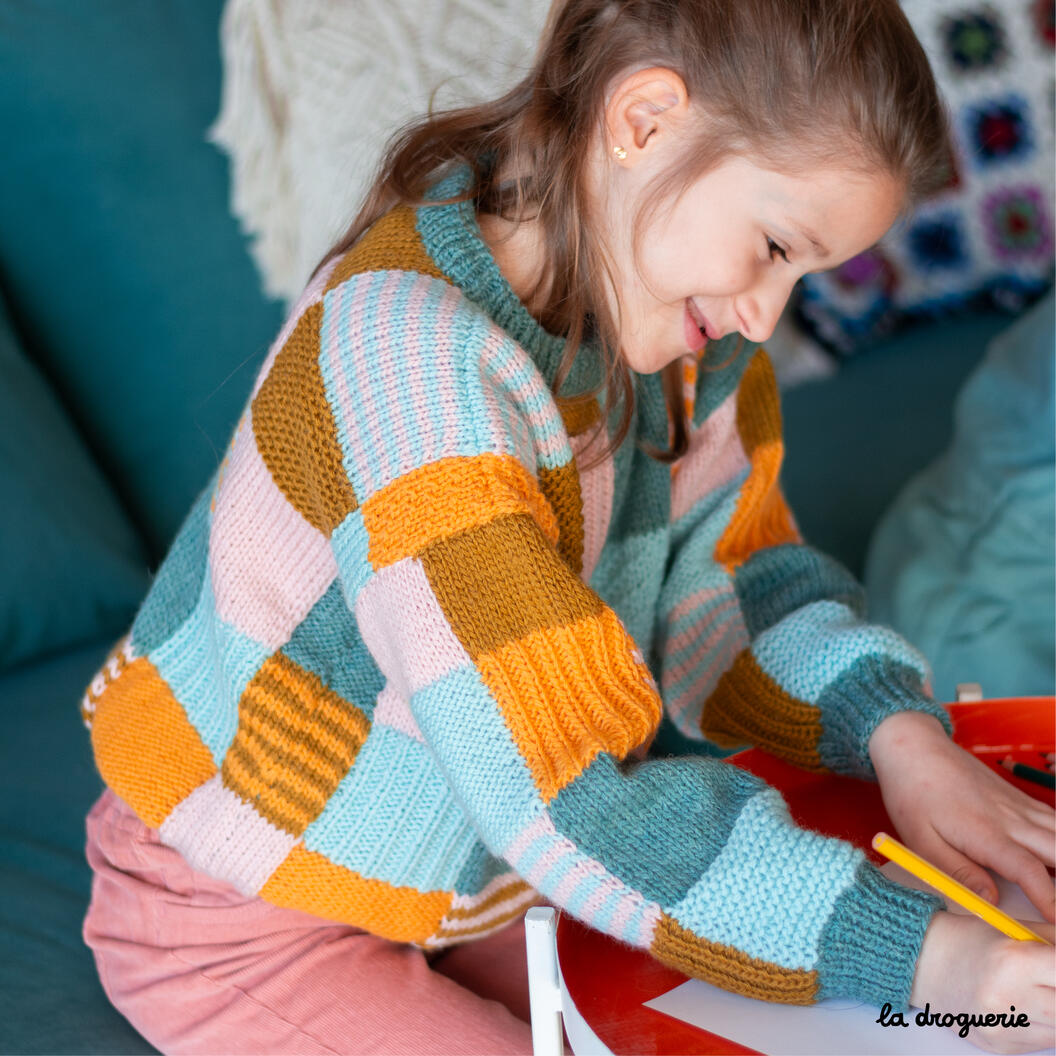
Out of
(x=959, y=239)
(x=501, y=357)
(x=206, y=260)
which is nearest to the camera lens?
(x=501, y=357)

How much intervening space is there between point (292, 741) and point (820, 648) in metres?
0.34

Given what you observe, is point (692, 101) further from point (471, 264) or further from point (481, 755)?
point (481, 755)

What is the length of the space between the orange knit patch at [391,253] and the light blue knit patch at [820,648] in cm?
33

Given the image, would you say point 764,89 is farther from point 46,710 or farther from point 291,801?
point 46,710

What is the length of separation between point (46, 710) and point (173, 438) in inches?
12.2

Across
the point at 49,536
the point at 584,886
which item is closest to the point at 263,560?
the point at 584,886

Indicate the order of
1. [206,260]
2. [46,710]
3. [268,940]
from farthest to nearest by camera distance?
1. [206,260]
2. [46,710]
3. [268,940]

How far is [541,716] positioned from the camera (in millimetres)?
578

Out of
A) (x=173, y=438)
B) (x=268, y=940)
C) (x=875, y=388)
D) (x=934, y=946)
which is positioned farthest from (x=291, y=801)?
(x=875, y=388)

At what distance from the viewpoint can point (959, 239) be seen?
5.24 feet

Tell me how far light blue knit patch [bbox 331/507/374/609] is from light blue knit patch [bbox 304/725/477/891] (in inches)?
4.9

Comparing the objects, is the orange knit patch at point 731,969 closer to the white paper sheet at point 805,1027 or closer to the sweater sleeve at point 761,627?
the white paper sheet at point 805,1027

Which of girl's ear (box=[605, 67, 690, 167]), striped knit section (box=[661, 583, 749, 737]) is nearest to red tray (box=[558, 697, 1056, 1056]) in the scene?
striped knit section (box=[661, 583, 749, 737])

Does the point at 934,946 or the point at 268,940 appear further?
the point at 268,940
